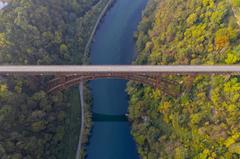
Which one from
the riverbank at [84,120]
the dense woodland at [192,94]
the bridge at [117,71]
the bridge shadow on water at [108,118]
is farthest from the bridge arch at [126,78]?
the bridge shadow on water at [108,118]

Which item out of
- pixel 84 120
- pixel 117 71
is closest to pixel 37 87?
pixel 84 120

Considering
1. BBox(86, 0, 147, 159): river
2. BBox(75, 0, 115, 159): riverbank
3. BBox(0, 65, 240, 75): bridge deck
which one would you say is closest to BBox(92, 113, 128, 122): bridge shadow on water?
BBox(86, 0, 147, 159): river

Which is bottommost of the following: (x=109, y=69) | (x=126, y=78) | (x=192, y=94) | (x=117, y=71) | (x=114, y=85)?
(x=192, y=94)

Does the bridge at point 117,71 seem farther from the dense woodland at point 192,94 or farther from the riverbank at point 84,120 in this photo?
the riverbank at point 84,120

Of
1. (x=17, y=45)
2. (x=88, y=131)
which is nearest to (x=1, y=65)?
(x=17, y=45)

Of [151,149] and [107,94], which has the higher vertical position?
[107,94]

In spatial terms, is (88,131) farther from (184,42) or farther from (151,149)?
(184,42)

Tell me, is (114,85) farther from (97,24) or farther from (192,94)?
(192,94)
